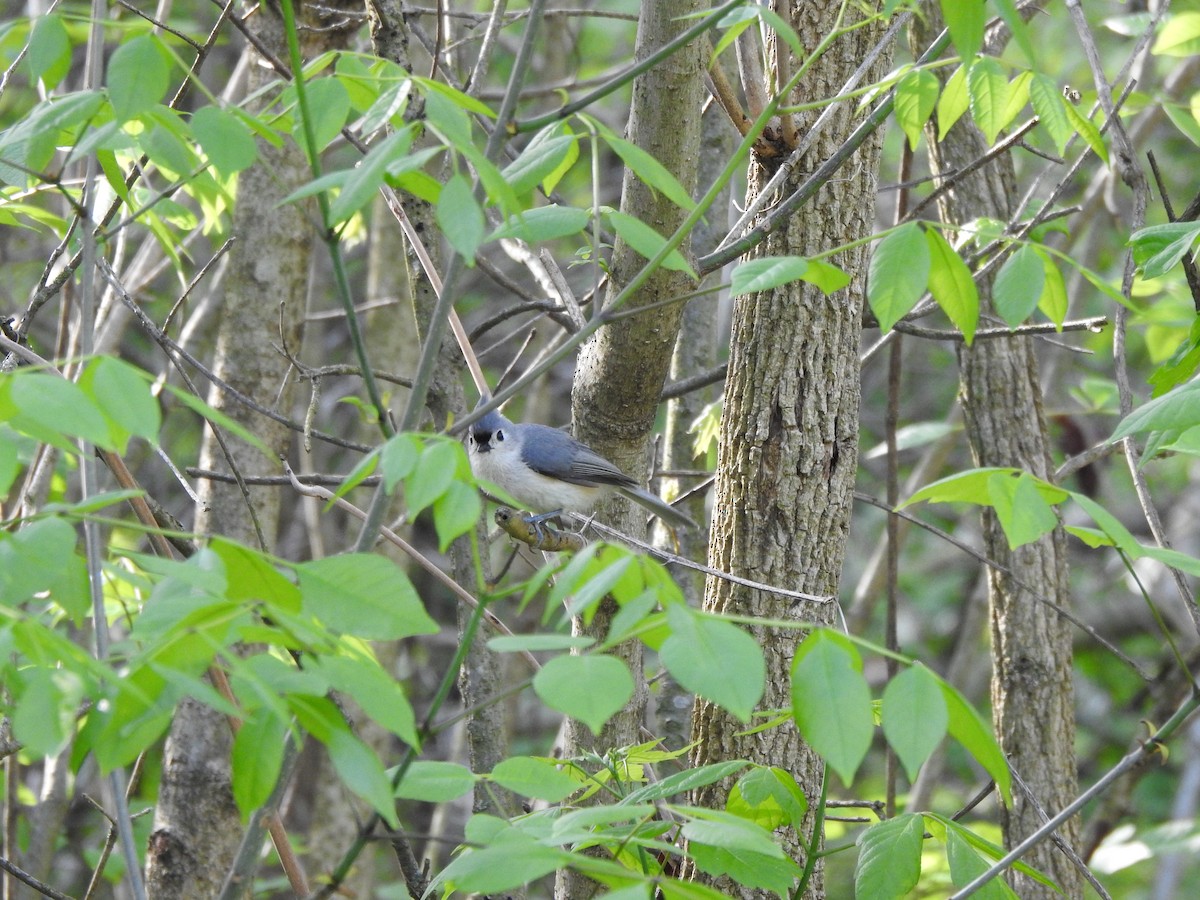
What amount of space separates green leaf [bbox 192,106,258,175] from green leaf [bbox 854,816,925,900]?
4.51 ft

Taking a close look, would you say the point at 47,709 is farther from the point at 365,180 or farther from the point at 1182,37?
the point at 1182,37

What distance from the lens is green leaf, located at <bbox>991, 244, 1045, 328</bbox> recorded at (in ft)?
5.61

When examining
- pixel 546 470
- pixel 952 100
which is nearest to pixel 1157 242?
pixel 952 100

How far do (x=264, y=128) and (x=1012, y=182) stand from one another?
10.2 ft

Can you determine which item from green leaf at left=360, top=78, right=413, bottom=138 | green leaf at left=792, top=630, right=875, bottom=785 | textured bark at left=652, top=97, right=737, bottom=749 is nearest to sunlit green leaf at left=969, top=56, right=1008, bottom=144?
green leaf at left=360, top=78, right=413, bottom=138

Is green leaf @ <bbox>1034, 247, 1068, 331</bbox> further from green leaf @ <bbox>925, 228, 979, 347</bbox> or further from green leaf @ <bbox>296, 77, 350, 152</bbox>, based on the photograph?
green leaf @ <bbox>296, 77, 350, 152</bbox>

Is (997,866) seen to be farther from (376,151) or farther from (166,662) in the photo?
(376,151)

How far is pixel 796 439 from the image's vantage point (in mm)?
2586

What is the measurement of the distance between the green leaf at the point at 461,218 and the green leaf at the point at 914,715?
0.68m

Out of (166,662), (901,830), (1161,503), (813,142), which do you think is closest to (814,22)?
(813,142)

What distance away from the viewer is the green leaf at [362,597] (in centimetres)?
132

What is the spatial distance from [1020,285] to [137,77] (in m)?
1.24

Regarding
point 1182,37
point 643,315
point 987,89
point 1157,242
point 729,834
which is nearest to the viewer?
point 729,834

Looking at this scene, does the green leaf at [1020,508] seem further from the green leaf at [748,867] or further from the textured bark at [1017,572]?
the textured bark at [1017,572]
